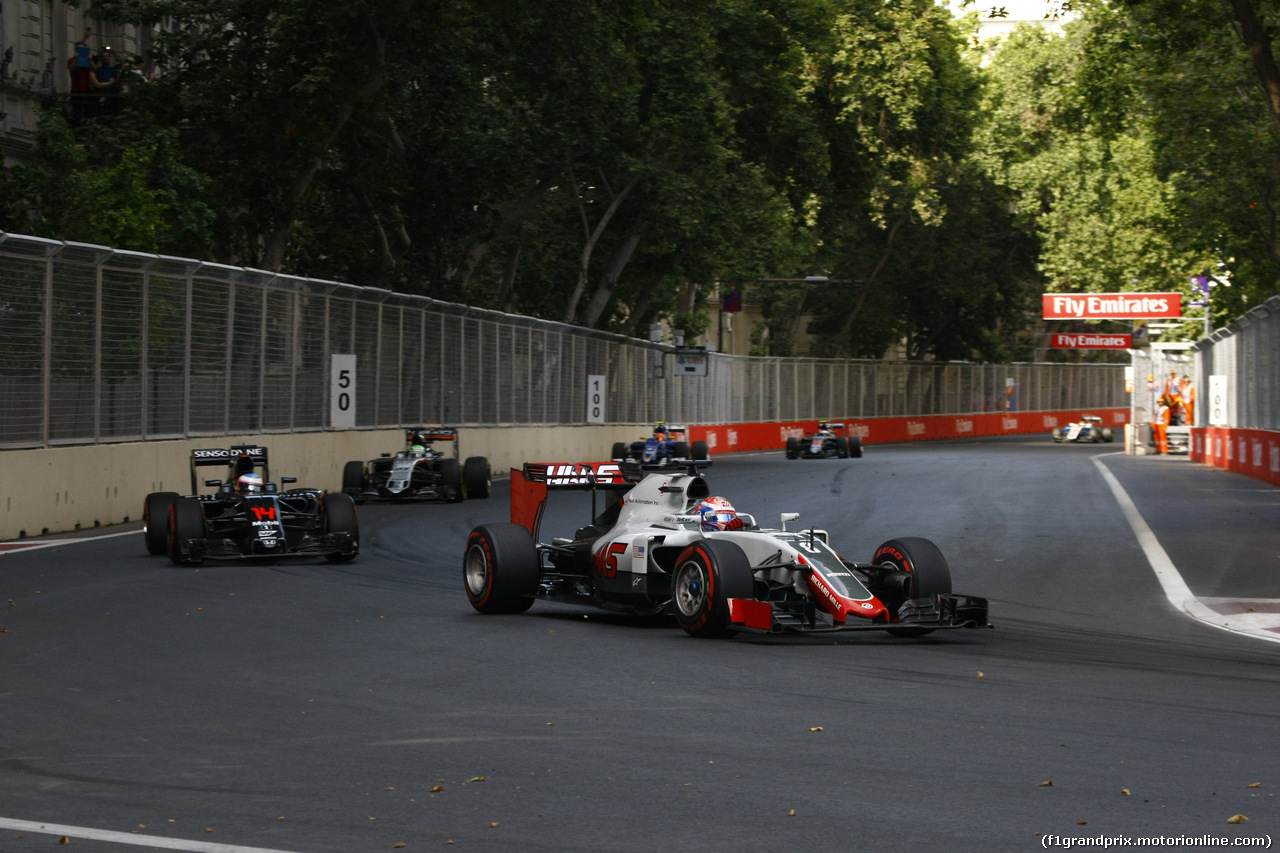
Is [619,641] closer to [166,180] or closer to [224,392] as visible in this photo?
[224,392]

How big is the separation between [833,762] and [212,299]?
1756 cm

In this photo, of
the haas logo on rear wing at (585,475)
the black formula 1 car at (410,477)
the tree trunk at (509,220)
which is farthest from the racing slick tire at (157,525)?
the tree trunk at (509,220)

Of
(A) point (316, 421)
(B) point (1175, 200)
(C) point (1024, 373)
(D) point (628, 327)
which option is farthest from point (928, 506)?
(C) point (1024, 373)

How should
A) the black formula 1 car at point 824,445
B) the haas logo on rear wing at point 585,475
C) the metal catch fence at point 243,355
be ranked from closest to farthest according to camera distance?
the haas logo on rear wing at point 585,475
the metal catch fence at point 243,355
the black formula 1 car at point 824,445

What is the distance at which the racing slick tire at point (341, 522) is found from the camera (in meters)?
15.3

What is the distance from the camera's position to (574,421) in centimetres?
4125

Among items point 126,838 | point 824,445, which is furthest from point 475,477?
point 824,445

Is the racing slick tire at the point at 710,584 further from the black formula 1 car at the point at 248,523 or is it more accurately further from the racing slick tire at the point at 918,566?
the black formula 1 car at the point at 248,523

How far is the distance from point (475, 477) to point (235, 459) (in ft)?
29.4

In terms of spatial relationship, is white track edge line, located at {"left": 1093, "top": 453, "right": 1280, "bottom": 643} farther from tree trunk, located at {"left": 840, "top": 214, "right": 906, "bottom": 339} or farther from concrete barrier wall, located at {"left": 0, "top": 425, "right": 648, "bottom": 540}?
tree trunk, located at {"left": 840, "top": 214, "right": 906, "bottom": 339}

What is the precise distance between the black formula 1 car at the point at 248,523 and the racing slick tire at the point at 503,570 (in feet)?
11.9

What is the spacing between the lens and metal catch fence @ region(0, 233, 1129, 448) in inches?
720

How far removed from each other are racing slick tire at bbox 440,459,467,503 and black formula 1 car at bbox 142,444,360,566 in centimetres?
782

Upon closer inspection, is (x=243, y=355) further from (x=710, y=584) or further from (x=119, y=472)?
(x=710, y=584)
